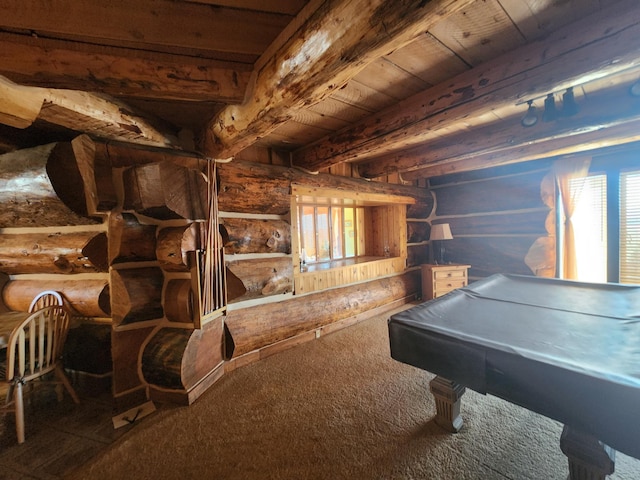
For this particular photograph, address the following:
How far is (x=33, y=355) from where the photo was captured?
1.69 meters

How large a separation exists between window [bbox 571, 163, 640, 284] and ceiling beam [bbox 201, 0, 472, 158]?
398 cm

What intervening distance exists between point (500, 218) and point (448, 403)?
3.48m

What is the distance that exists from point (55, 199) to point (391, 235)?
4055 millimetres

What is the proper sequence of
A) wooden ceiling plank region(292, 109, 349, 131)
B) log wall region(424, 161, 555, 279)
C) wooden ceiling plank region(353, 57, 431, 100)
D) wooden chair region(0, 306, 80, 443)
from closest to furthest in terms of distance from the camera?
wooden ceiling plank region(353, 57, 431, 100)
wooden chair region(0, 306, 80, 443)
wooden ceiling plank region(292, 109, 349, 131)
log wall region(424, 161, 555, 279)

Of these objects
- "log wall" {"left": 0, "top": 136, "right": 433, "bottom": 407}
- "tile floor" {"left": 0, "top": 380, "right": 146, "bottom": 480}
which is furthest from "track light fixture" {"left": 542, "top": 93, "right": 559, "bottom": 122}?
"tile floor" {"left": 0, "top": 380, "right": 146, "bottom": 480}

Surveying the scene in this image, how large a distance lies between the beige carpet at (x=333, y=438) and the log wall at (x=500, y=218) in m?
2.78

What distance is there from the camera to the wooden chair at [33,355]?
5.23 ft

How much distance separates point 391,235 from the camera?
434cm

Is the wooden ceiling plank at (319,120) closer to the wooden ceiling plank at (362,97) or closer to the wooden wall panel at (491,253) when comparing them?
the wooden ceiling plank at (362,97)

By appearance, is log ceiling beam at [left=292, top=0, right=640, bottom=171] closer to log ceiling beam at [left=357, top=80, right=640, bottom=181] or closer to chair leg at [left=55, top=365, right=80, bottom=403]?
log ceiling beam at [left=357, top=80, right=640, bottom=181]

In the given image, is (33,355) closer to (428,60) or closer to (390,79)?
(390,79)

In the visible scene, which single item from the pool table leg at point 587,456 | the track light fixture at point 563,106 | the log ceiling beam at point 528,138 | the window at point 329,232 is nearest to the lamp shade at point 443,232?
the log ceiling beam at point 528,138

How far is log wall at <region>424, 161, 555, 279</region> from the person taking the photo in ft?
11.7

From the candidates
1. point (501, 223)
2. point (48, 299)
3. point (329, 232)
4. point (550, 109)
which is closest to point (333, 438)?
point (48, 299)
